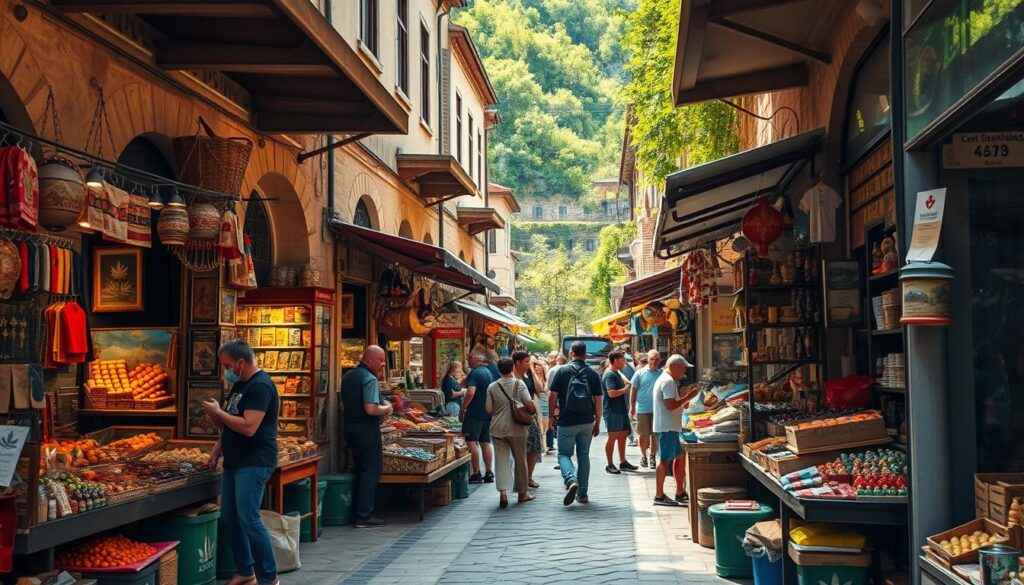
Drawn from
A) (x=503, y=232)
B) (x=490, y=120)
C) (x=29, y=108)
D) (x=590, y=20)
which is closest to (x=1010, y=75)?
(x=29, y=108)

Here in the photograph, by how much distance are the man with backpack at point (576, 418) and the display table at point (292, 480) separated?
3.30 metres

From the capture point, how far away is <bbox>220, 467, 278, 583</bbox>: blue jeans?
25.3 ft

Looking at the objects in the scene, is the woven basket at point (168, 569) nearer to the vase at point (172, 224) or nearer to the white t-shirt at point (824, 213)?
the vase at point (172, 224)

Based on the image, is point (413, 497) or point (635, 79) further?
point (635, 79)

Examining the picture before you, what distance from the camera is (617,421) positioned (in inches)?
625

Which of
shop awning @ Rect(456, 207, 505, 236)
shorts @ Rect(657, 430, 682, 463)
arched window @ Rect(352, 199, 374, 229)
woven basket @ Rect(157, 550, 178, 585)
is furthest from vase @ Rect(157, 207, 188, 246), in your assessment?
shop awning @ Rect(456, 207, 505, 236)

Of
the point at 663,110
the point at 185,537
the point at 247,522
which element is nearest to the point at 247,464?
the point at 247,522

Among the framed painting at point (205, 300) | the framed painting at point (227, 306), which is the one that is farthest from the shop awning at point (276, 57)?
the framed painting at point (227, 306)

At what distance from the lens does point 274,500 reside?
953cm

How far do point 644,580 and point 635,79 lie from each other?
9.95 meters

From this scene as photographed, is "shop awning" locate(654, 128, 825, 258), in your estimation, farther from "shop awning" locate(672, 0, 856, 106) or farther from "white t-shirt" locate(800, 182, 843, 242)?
"shop awning" locate(672, 0, 856, 106)

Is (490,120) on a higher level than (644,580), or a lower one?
higher

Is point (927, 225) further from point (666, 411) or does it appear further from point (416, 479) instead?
point (416, 479)

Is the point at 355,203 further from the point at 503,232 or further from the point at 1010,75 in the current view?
the point at 503,232
